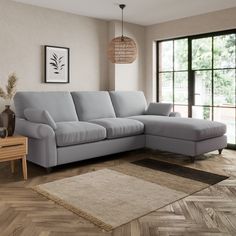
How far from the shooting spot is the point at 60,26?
4707mm

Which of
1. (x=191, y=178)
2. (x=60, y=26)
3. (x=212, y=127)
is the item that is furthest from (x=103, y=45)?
(x=191, y=178)

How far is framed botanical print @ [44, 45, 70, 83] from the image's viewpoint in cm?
457

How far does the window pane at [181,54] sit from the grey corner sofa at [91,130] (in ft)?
3.44

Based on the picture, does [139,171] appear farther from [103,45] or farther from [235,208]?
[103,45]

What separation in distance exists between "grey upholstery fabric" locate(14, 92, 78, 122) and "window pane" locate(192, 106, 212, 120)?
230 cm

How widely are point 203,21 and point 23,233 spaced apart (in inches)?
173

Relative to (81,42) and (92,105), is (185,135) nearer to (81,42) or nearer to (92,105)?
(92,105)

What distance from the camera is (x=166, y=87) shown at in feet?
19.1

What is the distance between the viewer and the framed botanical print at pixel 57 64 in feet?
15.0

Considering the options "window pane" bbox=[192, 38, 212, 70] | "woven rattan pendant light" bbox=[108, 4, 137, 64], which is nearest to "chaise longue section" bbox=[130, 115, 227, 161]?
"woven rattan pendant light" bbox=[108, 4, 137, 64]

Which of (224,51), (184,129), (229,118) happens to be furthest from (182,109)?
(184,129)

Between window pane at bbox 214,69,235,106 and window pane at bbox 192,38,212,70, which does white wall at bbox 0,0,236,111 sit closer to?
window pane at bbox 192,38,212,70

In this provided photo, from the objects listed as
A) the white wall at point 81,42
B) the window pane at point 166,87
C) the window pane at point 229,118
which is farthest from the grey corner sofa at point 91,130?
Result: the window pane at point 166,87

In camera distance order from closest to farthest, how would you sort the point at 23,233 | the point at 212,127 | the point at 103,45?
1. the point at 23,233
2. the point at 212,127
3. the point at 103,45
